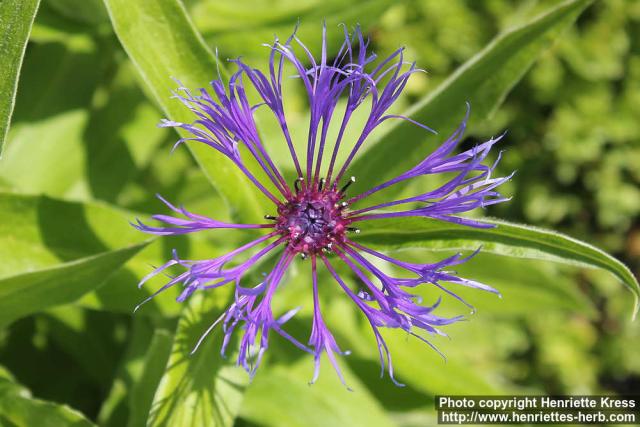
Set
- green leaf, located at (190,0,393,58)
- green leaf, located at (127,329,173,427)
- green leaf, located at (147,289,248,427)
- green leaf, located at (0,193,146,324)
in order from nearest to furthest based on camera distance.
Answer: green leaf, located at (147,289,248,427) → green leaf, located at (0,193,146,324) → green leaf, located at (127,329,173,427) → green leaf, located at (190,0,393,58)

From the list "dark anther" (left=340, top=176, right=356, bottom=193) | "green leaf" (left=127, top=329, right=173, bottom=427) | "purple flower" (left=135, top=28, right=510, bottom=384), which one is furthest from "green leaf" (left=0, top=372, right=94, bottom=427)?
"dark anther" (left=340, top=176, right=356, bottom=193)

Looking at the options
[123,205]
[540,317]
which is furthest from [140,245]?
[540,317]

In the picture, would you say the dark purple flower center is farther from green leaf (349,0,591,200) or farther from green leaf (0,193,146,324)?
green leaf (0,193,146,324)

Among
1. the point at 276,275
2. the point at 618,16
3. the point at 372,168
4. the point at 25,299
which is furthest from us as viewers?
the point at 618,16

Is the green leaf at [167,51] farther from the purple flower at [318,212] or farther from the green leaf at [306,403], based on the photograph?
the green leaf at [306,403]

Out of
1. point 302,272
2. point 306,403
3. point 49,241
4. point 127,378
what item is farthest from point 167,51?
point 306,403

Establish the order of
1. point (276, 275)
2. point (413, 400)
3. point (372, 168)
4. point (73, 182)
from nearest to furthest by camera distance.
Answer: point (276, 275), point (372, 168), point (73, 182), point (413, 400)

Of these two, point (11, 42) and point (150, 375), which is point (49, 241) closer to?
point (150, 375)

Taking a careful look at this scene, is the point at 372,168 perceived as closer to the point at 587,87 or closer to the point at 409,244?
the point at 409,244
